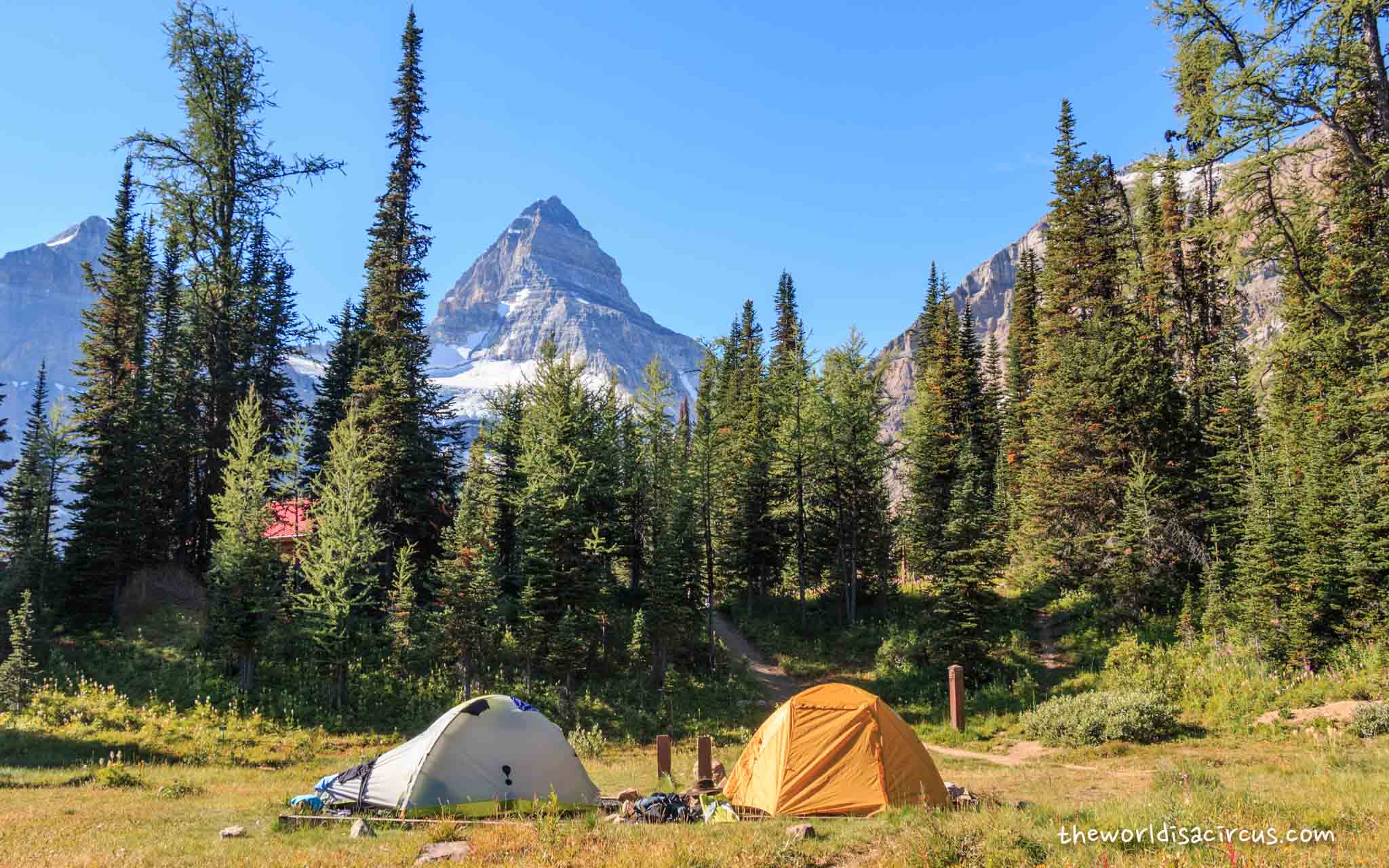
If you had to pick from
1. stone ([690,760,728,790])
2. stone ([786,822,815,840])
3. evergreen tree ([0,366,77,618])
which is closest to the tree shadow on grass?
evergreen tree ([0,366,77,618])

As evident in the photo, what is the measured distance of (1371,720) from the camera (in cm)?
1697

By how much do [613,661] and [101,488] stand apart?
21.6 metres

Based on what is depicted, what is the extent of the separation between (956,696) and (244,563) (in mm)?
24195

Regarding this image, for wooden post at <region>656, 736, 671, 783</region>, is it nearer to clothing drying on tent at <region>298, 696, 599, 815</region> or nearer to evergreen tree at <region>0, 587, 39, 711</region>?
clothing drying on tent at <region>298, 696, 599, 815</region>

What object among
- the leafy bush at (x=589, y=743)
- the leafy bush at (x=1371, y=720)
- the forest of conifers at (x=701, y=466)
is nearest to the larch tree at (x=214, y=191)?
the forest of conifers at (x=701, y=466)

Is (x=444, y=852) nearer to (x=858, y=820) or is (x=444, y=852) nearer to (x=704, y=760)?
(x=858, y=820)

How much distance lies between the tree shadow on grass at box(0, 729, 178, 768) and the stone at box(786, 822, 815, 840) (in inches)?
702

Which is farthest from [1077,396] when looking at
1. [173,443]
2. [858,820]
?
[173,443]

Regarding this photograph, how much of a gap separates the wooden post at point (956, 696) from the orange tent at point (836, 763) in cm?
986

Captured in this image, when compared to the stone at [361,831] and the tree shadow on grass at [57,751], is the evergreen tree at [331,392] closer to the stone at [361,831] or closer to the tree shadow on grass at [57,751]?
the tree shadow on grass at [57,751]

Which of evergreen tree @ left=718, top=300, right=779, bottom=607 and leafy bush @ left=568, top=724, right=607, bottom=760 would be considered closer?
leafy bush @ left=568, top=724, right=607, bottom=760

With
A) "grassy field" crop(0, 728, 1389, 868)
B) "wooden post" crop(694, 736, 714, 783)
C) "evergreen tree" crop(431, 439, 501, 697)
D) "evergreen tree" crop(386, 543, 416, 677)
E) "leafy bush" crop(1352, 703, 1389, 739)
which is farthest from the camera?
"evergreen tree" crop(386, 543, 416, 677)

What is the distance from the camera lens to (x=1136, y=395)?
29.6 m

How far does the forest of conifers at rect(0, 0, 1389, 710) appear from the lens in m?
21.0
